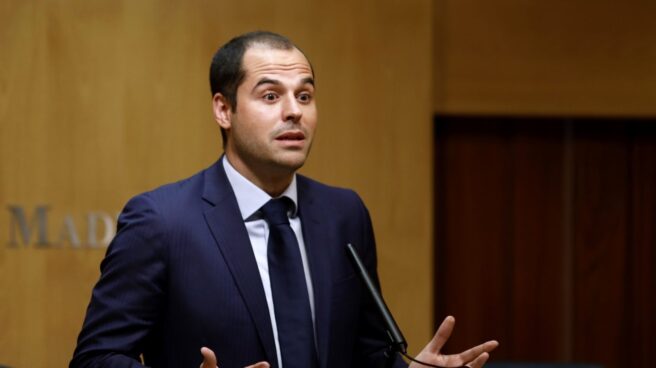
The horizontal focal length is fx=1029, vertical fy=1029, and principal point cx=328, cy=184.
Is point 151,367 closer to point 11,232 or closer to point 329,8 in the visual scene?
point 11,232

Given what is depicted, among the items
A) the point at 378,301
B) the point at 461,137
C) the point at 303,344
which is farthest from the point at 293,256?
the point at 461,137

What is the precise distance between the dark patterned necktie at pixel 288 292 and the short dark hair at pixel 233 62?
0.92ft

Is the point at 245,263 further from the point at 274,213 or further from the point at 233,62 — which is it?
the point at 233,62

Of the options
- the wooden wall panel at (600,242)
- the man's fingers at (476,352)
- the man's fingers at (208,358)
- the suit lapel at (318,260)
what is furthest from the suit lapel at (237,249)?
the wooden wall panel at (600,242)

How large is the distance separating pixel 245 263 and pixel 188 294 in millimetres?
140

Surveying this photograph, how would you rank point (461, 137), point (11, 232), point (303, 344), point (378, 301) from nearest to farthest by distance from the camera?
point (378, 301) → point (303, 344) → point (11, 232) → point (461, 137)

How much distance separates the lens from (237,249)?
227 centimetres

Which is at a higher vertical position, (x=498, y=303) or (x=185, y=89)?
(x=185, y=89)

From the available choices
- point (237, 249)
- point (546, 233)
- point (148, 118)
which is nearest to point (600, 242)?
point (546, 233)

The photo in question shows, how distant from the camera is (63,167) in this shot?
3916 millimetres

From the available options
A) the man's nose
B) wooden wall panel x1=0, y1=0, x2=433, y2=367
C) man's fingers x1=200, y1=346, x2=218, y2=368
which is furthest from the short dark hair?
wooden wall panel x1=0, y1=0, x2=433, y2=367

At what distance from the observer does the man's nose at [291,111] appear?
7.52 feet

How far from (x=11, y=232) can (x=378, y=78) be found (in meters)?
1.53

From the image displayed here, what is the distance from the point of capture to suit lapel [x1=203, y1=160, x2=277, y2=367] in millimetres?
2205
